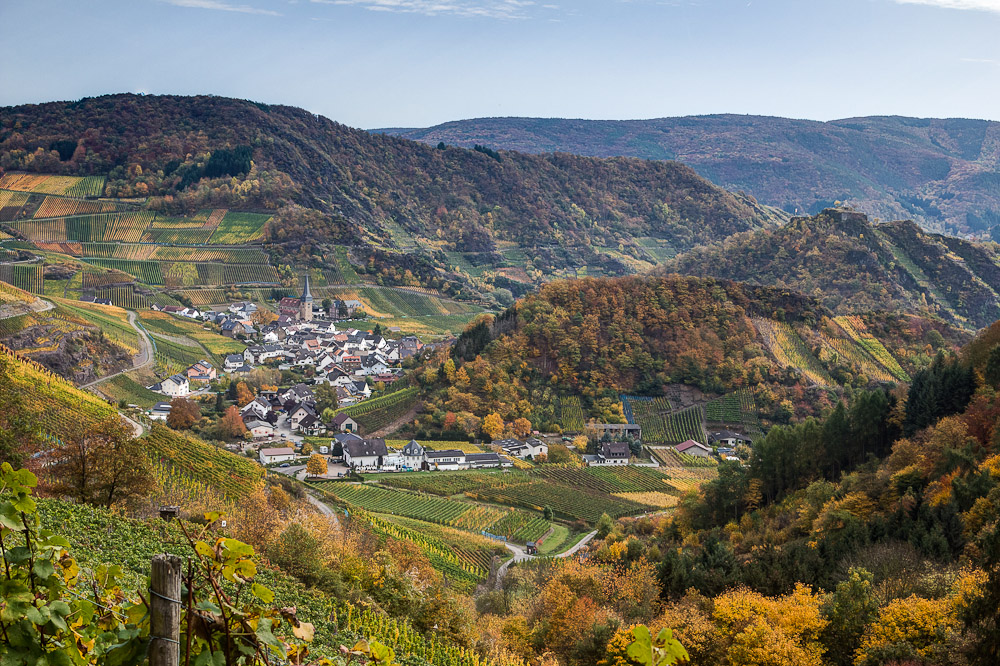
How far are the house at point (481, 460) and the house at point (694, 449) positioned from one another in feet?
41.4

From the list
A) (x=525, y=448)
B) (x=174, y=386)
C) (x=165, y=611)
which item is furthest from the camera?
(x=174, y=386)

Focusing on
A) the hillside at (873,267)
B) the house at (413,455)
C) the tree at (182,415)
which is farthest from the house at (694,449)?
the hillside at (873,267)

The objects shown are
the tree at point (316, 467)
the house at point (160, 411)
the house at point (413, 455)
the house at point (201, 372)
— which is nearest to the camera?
the tree at point (316, 467)

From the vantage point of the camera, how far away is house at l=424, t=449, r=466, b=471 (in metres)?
46.7

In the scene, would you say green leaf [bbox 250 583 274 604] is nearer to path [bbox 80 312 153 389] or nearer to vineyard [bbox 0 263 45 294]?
path [bbox 80 312 153 389]

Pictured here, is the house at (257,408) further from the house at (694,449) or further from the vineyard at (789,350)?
the vineyard at (789,350)

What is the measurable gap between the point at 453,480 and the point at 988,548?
3211cm

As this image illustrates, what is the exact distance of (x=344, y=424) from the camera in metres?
53.3

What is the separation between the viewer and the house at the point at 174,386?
54688 millimetres

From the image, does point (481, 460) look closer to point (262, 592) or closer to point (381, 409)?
point (381, 409)

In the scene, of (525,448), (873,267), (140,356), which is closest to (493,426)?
(525,448)

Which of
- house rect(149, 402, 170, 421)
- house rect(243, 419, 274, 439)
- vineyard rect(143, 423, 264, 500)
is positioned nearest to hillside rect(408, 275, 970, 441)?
house rect(243, 419, 274, 439)

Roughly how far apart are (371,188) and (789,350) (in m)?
110

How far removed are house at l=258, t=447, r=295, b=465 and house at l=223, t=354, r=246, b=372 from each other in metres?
21.4
